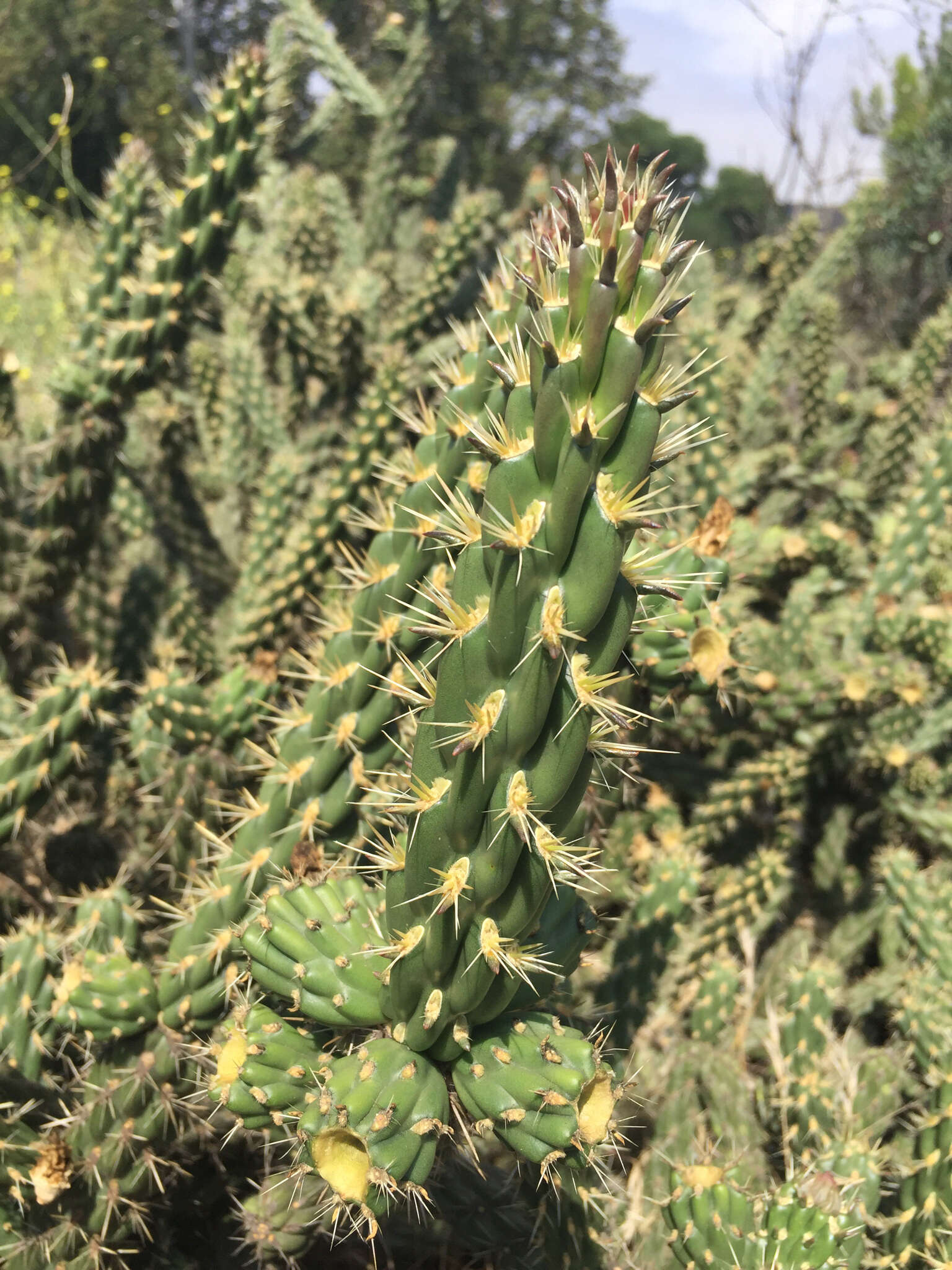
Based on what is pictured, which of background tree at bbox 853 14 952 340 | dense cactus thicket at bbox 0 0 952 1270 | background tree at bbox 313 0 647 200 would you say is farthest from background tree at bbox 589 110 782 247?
dense cactus thicket at bbox 0 0 952 1270

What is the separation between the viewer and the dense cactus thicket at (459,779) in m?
1.18

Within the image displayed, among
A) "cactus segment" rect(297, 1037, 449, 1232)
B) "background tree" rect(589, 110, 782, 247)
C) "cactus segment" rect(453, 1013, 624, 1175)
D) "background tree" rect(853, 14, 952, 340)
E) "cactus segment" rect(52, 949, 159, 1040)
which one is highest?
"background tree" rect(589, 110, 782, 247)

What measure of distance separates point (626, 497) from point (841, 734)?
7.93 feet

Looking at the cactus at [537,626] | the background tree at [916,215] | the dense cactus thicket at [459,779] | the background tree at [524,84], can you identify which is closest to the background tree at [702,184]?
the background tree at [524,84]

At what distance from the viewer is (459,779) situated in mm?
A: 1169

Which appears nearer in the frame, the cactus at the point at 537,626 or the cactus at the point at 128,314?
the cactus at the point at 537,626

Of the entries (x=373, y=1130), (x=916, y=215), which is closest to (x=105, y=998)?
(x=373, y=1130)

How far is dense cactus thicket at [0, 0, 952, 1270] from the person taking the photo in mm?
1179

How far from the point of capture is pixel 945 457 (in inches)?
137

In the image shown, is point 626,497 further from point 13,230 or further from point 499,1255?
point 13,230

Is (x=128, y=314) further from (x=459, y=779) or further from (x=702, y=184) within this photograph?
(x=702, y=184)

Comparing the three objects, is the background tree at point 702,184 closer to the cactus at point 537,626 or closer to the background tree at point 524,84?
the background tree at point 524,84

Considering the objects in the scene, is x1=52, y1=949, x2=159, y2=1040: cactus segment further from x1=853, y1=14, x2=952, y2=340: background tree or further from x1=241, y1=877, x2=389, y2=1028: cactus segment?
x1=853, y1=14, x2=952, y2=340: background tree

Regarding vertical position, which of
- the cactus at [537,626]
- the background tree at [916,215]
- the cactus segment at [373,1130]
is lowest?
the cactus segment at [373,1130]
